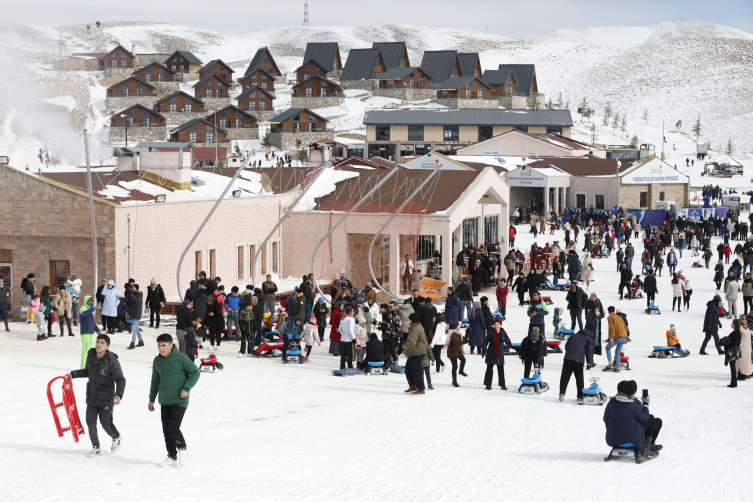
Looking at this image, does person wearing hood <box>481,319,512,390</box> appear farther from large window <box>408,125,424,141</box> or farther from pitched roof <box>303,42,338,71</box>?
pitched roof <box>303,42,338,71</box>

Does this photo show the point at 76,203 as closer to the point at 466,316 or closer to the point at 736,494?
the point at 466,316

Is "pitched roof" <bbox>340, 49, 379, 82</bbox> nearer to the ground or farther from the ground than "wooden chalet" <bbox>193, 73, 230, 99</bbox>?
farther from the ground

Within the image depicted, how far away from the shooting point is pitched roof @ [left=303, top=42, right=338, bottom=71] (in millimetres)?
116938

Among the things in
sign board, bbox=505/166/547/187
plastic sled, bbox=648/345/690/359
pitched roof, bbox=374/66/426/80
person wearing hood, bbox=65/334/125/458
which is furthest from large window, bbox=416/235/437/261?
pitched roof, bbox=374/66/426/80

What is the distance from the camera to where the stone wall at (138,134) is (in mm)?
85375

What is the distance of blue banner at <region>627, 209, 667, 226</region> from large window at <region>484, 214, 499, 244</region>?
40.1ft

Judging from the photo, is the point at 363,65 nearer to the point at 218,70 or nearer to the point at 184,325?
the point at 218,70

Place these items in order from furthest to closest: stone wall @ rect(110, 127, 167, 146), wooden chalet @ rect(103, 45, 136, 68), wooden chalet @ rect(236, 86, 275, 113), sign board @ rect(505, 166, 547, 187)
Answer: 1. wooden chalet @ rect(103, 45, 136, 68)
2. wooden chalet @ rect(236, 86, 275, 113)
3. stone wall @ rect(110, 127, 167, 146)
4. sign board @ rect(505, 166, 547, 187)

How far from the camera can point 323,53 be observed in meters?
Answer: 118

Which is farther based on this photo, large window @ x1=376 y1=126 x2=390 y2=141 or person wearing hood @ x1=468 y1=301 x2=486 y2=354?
large window @ x1=376 y1=126 x2=390 y2=141

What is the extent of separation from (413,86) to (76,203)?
8718 centimetres

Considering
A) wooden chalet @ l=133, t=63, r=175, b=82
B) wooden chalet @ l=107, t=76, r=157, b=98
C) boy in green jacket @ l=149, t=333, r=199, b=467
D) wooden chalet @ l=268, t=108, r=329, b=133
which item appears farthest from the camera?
wooden chalet @ l=133, t=63, r=175, b=82

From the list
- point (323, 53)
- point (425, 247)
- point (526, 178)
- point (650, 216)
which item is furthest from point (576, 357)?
point (323, 53)

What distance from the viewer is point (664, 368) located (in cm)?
1505
